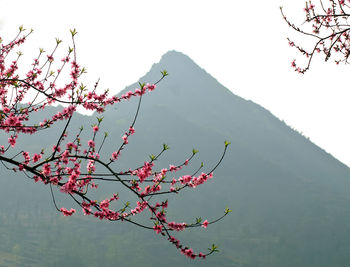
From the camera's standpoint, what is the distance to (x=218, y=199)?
364 feet

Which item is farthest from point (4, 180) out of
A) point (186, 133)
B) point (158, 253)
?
point (186, 133)

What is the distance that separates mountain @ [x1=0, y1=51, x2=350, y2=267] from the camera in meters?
77.6

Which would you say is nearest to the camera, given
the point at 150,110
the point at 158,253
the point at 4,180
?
the point at 158,253

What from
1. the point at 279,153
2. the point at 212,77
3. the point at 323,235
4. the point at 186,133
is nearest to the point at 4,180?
the point at 186,133

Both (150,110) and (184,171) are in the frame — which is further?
(150,110)

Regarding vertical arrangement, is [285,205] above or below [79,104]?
above

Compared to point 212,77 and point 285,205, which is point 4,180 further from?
point 212,77

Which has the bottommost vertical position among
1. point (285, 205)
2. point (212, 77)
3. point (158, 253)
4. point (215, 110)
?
point (158, 253)

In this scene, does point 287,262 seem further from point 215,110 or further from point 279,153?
point 215,110

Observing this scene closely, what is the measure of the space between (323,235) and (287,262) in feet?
62.2

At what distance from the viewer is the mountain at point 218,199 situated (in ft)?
254

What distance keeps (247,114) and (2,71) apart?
167 metres

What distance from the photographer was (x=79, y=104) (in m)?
5.39

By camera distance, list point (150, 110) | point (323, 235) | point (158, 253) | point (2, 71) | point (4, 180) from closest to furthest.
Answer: point (2, 71) < point (158, 253) < point (323, 235) < point (4, 180) < point (150, 110)
